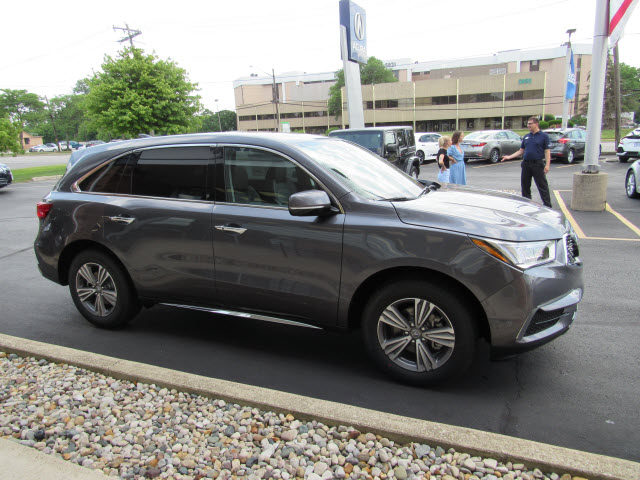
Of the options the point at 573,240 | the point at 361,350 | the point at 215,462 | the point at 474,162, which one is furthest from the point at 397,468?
the point at 474,162

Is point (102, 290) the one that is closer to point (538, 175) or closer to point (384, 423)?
point (384, 423)

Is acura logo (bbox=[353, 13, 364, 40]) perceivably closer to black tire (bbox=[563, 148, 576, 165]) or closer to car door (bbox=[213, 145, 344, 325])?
black tire (bbox=[563, 148, 576, 165])

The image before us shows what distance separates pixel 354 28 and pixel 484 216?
45.9 ft

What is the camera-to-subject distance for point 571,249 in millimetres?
3477

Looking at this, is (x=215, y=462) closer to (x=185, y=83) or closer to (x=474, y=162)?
(x=474, y=162)

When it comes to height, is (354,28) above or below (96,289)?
above

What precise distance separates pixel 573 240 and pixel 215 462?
2867 mm

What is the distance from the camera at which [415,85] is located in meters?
79.7

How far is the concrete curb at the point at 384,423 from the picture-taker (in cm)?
234

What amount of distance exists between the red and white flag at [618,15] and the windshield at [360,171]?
6861 millimetres

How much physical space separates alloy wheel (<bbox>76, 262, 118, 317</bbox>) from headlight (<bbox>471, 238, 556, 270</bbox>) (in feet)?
10.4

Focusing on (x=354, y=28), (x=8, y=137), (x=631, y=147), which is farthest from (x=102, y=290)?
(x=631, y=147)

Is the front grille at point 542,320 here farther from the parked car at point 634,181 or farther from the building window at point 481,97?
the building window at point 481,97

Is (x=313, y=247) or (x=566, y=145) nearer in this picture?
(x=313, y=247)
